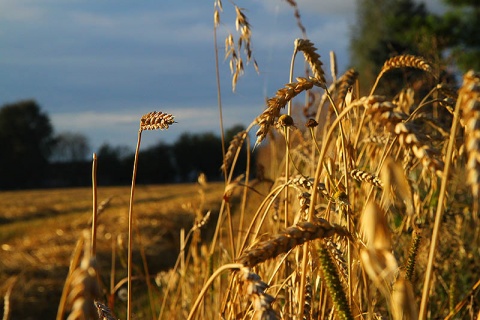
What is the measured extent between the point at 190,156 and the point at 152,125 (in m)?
58.0

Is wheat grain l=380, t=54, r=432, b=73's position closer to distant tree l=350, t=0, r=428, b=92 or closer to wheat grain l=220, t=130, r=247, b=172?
wheat grain l=220, t=130, r=247, b=172

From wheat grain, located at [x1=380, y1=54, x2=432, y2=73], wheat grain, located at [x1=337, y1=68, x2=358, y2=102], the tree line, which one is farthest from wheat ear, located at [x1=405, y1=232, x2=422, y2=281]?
the tree line

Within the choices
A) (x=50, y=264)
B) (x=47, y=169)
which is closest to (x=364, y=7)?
(x=50, y=264)

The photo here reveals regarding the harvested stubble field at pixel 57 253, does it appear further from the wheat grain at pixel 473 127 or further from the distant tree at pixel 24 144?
the distant tree at pixel 24 144

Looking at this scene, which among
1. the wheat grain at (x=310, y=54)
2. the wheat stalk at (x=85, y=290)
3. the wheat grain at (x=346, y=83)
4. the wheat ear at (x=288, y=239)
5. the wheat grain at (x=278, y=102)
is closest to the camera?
the wheat stalk at (x=85, y=290)

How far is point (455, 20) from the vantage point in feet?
85.4

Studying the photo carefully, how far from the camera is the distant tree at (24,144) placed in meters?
57.8

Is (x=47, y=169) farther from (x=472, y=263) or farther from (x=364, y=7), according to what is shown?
(x=472, y=263)

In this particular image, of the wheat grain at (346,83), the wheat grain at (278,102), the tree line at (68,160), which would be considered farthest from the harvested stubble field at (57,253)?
the tree line at (68,160)

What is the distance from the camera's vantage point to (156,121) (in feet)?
4.01

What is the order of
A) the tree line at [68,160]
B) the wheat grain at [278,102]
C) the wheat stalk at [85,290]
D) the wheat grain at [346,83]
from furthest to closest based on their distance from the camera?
the tree line at [68,160], the wheat grain at [346,83], the wheat grain at [278,102], the wheat stalk at [85,290]

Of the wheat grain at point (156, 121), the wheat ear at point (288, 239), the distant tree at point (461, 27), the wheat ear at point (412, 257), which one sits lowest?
the wheat ear at point (412, 257)

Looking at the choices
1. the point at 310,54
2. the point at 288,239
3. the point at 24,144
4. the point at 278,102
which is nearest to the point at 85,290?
the point at 288,239

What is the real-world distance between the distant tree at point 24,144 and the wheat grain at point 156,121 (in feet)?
195
